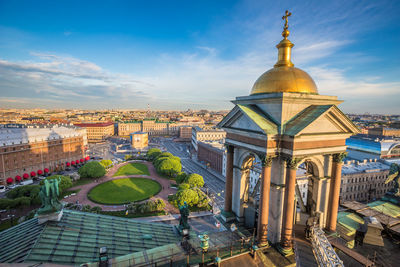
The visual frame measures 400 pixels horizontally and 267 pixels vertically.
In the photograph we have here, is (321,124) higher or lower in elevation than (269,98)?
lower

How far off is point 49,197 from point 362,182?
75.2 metres

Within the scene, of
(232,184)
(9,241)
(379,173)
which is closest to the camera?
(9,241)

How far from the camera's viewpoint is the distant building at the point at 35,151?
71.2 meters

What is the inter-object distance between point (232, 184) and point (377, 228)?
12605 mm

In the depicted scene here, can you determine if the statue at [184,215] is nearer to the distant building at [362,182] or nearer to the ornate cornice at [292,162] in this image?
the ornate cornice at [292,162]

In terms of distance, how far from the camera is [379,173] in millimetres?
60812

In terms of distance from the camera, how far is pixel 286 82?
15922 millimetres

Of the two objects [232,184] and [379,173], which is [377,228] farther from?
[379,173]

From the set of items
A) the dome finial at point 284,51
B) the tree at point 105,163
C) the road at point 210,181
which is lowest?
the road at point 210,181

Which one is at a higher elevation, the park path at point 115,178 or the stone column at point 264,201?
the stone column at point 264,201

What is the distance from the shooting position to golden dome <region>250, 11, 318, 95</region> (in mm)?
15883

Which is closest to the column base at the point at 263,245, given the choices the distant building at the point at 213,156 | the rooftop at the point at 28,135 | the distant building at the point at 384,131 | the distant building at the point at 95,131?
the distant building at the point at 213,156

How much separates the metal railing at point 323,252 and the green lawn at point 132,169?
241 feet

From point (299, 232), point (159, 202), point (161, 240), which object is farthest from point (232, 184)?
point (159, 202)
